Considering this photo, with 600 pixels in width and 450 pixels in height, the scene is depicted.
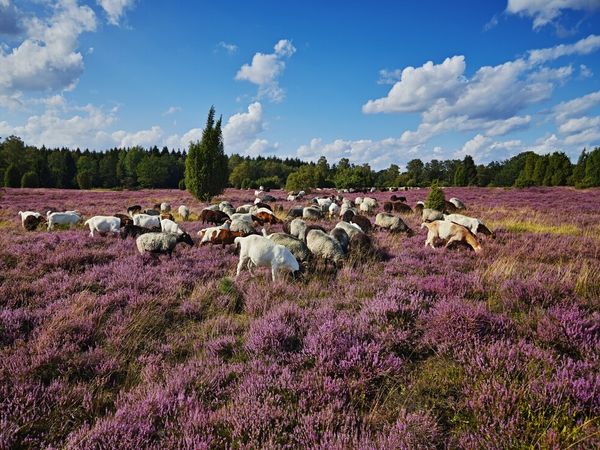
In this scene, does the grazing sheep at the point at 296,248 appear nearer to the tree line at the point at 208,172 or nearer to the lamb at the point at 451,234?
the lamb at the point at 451,234

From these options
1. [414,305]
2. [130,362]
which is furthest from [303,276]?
[130,362]

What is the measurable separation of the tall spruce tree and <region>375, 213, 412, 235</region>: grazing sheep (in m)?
18.6

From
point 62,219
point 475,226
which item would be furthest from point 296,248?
point 62,219

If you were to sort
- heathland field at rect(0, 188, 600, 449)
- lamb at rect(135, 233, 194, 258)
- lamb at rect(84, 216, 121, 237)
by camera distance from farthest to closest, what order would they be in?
lamb at rect(84, 216, 121, 237)
lamb at rect(135, 233, 194, 258)
heathland field at rect(0, 188, 600, 449)

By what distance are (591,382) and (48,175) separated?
95.9 meters

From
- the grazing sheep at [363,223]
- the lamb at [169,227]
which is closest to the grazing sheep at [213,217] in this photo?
the lamb at [169,227]

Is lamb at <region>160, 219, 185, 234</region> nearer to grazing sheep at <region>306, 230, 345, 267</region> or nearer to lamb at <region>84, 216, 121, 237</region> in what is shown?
lamb at <region>84, 216, 121, 237</region>

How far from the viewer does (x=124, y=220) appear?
15.4m

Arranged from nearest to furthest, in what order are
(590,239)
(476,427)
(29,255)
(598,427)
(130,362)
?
(598,427), (476,427), (130,362), (29,255), (590,239)

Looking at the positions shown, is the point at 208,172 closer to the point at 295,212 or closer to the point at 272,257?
the point at 295,212

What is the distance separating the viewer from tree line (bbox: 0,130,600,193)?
29.8 metres

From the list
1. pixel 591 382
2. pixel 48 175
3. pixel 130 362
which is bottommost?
pixel 130 362

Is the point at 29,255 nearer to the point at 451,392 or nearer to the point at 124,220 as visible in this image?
the point at 124,220

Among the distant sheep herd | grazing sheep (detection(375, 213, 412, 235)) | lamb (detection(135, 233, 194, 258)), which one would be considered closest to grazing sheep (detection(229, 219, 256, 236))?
the distant sheep herd
